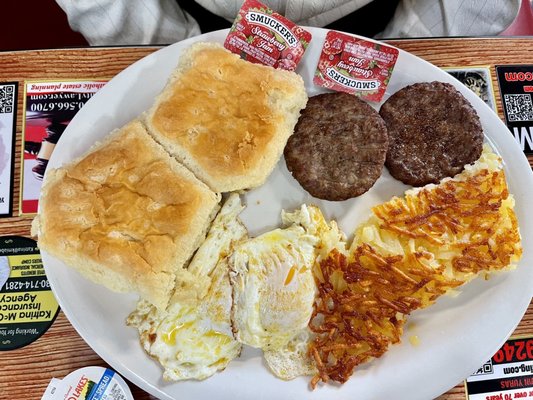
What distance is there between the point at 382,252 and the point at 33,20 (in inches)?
98.5

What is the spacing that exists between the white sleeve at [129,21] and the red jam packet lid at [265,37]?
0.42 metres

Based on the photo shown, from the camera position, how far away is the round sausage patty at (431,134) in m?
2.29

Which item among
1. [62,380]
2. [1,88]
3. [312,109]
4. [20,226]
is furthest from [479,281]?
[1,88]

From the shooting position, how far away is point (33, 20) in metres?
2.98

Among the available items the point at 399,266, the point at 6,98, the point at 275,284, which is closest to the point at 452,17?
the point at 399,266

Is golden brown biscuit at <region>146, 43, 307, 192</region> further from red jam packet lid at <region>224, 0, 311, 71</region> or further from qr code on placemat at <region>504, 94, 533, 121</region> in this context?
qr code on placemat at <region>504, 94, 533, 121</region>

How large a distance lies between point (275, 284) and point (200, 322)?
0.39 metres

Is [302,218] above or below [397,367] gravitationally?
above

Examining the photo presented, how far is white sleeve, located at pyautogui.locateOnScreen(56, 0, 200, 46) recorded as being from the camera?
7.84 feet

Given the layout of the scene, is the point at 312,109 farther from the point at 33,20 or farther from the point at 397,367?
the point at 33,20

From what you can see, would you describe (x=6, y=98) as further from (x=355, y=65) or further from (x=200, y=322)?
(x=355, y=65)

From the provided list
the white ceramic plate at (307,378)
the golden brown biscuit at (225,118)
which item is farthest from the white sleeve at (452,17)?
the golden brown biscuit at (225,118)

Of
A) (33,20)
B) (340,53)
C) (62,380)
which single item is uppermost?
(33,20)

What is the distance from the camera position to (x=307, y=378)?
2.21 meters
